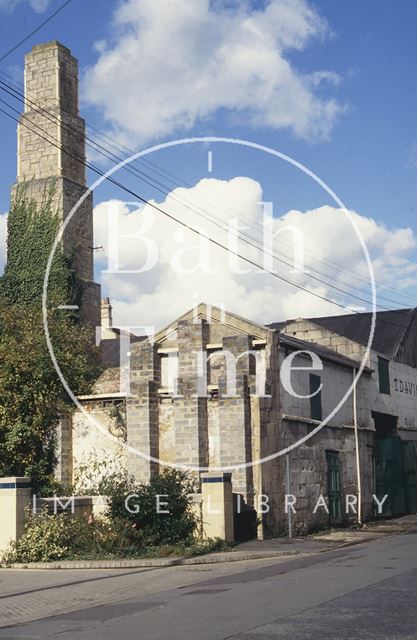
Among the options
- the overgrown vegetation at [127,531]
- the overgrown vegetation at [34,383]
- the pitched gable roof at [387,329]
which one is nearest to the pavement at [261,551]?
the overgrown vegetation at [127,531]

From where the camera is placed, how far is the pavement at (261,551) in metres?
16.8

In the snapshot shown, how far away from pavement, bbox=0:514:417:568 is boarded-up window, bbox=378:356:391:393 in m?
6.37

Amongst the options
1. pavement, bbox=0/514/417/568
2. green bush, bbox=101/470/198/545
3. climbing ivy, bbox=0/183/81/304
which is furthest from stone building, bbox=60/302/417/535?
climbing ivy, bbox=0/183/81/304

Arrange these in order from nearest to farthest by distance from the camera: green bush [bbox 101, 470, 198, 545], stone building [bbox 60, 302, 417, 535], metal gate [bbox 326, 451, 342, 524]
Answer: green bush [bbox 101, 470, 198, 545]
stone building [bbox 60, 302, 417, 535]
metal gate [bbox 326, 451, 342, 524]

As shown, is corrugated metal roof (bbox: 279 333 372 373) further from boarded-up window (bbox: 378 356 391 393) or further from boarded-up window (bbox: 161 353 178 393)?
boarded-up window (bbox: 161 353 178 393)

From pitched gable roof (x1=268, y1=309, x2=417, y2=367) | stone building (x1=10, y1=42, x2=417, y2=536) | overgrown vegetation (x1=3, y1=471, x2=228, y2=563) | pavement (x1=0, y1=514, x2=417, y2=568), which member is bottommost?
pavement (x1=0, y1=514, x2=417, y2=568)

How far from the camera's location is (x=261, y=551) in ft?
60.5

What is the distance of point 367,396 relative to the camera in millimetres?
28281

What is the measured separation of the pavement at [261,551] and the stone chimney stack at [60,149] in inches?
696

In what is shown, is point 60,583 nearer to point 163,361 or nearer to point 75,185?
point 163,361

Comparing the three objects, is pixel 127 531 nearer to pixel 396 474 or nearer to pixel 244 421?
pixel 244 421

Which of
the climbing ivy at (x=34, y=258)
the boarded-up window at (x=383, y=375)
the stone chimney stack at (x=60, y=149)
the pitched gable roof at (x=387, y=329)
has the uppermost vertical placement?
the stone chimney stack at (x=60, y=149)

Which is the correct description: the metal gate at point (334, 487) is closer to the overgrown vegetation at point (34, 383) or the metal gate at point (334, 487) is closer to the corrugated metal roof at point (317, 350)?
the corrugated metal roof at point (317, 350)

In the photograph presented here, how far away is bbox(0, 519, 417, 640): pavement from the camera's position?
9.13m
